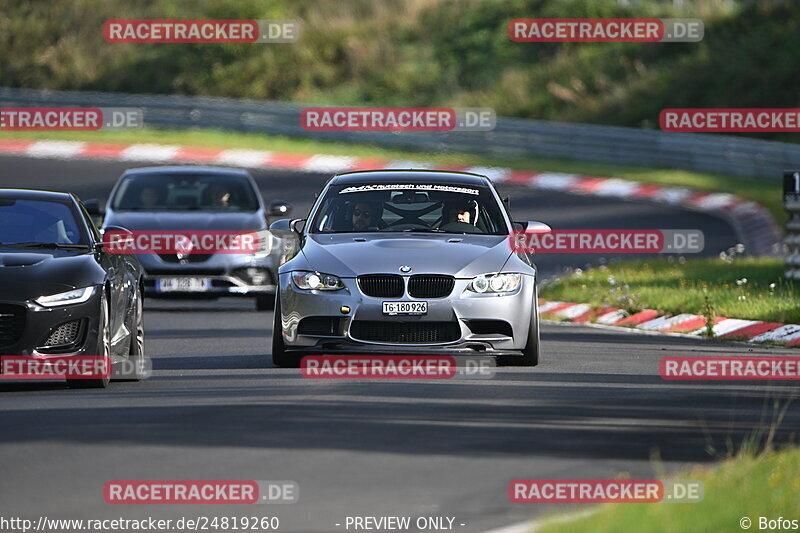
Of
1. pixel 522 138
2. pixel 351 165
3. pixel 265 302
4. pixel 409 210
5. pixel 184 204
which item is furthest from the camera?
pixel 522 138

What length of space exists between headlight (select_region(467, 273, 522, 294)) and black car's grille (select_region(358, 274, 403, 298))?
541 mm

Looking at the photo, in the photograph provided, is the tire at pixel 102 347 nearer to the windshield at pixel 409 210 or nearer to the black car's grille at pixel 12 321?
the black car's grille at pixel 12 321

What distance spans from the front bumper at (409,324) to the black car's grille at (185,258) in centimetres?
712

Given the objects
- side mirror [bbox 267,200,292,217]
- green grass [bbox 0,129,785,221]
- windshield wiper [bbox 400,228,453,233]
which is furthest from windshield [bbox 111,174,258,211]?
green grass [bbox 0,129,785,221]

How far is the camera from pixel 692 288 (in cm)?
2102

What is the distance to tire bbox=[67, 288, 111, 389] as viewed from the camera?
12.5 meters

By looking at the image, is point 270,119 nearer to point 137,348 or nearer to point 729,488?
point 137,348

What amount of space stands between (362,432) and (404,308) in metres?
3.37

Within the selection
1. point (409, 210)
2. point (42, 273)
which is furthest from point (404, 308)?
point (42, 273)

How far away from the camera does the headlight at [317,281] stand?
13.8 metres

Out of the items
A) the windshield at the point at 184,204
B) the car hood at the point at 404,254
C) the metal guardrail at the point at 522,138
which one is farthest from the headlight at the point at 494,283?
the metal guardrail at the point at 522,138

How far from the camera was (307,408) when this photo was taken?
1140cm

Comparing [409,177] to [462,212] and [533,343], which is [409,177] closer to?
[462,212]

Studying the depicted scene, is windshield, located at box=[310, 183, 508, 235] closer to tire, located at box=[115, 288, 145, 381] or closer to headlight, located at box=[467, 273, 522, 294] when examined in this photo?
headlight, located at box=[467, 273, 522, 294]
